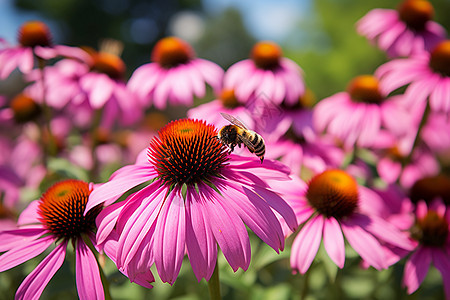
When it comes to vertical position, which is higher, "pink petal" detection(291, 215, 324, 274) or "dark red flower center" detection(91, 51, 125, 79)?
"dark red flower center" detection(91, 51, 125, 79)

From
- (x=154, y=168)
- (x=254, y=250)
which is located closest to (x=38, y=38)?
(x=154, y=168)

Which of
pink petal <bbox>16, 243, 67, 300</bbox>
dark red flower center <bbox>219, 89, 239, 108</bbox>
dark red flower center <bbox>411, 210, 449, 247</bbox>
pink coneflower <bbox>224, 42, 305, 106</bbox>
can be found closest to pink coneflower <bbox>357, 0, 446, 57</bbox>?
pink coneflower <bbox>224, 42, 305, 106</bbox>

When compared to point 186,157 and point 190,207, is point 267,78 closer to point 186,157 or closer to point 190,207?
point 186,157

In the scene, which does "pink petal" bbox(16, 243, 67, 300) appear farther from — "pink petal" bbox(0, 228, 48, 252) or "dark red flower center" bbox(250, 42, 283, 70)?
"dark red flower center" bbox(250, 42, 283, 70)

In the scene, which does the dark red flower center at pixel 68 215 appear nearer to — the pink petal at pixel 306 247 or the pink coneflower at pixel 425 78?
the pink petal at pixel 306 247

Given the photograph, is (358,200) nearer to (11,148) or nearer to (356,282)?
(356,282)

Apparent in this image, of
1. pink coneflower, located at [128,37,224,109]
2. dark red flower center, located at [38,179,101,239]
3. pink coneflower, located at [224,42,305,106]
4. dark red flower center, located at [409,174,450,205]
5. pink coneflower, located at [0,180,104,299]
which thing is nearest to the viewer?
pink coneflower, located at [0,180,104,299]

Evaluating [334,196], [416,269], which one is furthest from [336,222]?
[416,269]

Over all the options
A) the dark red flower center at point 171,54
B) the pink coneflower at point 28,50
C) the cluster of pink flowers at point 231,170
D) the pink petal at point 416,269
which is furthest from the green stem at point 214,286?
the dark red flower center at point 171,54
